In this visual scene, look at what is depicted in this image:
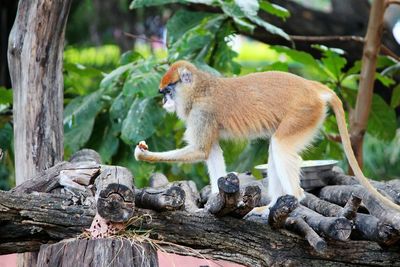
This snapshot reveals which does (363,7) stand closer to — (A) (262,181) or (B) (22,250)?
(A) (262,181)

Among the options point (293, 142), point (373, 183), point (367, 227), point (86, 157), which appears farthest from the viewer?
point (373, 183)

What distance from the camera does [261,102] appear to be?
5379 mm

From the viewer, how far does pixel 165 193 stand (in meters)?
4.32

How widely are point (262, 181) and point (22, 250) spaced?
7.56 feet

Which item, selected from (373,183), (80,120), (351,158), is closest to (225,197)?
(351,158)

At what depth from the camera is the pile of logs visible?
13.7 feet

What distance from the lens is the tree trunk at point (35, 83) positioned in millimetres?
5512

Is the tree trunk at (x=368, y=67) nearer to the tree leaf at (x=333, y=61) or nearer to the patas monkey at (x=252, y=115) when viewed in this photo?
the tree leaf at (x=333, y=61)

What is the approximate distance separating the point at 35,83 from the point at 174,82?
0.92 m

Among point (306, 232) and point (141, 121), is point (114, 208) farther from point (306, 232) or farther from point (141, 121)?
point (141, 121)

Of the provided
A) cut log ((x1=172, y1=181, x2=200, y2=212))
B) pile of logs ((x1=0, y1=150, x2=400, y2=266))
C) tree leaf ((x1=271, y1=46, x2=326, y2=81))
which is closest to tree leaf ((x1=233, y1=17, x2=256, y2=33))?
tree leaf ((x1=271, y1=46, x2=326, y2=81))

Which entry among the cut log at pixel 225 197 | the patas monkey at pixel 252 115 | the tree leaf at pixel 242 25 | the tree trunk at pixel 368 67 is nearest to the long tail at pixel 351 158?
the patas monkey at pixel 252 115

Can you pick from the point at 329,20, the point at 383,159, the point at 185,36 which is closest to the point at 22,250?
the point at 185,36

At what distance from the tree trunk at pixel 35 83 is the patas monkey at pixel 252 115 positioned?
73 cm
